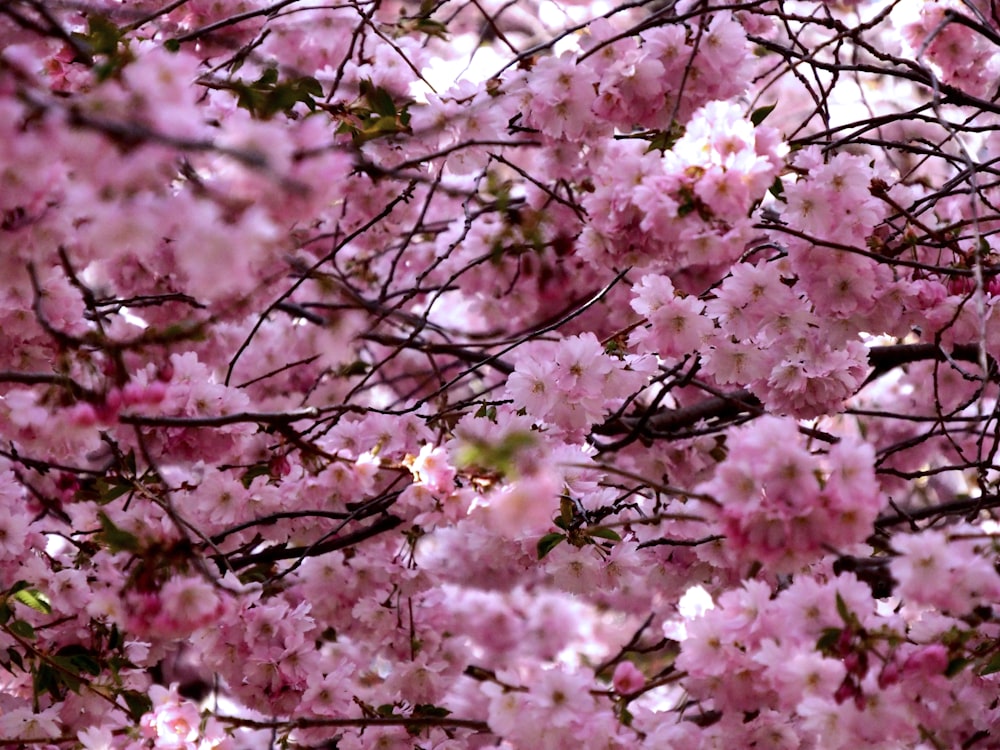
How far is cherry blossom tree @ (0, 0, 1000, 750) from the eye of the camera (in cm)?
150

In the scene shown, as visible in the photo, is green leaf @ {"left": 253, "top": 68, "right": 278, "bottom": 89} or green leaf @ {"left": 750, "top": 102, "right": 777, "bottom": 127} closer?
green leaf @ {"left": 750, "top": 102, "right": 777, "bottom": 127}

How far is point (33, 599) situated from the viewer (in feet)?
6.95

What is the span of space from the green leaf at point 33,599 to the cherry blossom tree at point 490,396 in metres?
0.02

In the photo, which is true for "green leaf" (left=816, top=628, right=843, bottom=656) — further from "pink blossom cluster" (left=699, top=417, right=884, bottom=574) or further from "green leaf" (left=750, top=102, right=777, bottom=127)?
"green leaf" (left=750, top=102, right=777, bottom=127)

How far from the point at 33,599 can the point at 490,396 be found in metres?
1.58

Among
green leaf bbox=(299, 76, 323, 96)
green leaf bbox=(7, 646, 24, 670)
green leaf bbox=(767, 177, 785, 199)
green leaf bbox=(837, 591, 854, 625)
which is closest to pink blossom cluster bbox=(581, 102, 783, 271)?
green leaf bbox=(767, 177, 785, 199)

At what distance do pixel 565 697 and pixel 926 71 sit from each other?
1.39 meters

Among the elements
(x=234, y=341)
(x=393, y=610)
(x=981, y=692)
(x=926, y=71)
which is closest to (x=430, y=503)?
(x=393, y=610)

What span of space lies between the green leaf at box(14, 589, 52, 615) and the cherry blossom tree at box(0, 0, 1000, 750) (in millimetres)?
17

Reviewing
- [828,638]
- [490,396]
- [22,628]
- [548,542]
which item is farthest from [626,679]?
[490,396]

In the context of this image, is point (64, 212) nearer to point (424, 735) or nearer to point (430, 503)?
point (430, 503)

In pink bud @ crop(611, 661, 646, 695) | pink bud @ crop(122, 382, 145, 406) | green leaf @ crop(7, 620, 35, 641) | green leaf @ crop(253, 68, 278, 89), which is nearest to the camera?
pink bud @ crop(122, 382, 145, 406)

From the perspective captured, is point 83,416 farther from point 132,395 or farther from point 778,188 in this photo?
point 778,188

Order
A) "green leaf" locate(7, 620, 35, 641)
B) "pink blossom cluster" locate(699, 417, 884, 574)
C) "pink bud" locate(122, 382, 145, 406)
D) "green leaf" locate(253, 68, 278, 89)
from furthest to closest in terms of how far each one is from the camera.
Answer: "green leaf" locate(253, 68, 278, 89) < "green leaf" locate(7, 620, 35, 641) < "pink bud" locate(122, 382, 145, 406) < "pink blossom cluster" locate(699, 417, 884, 574)
